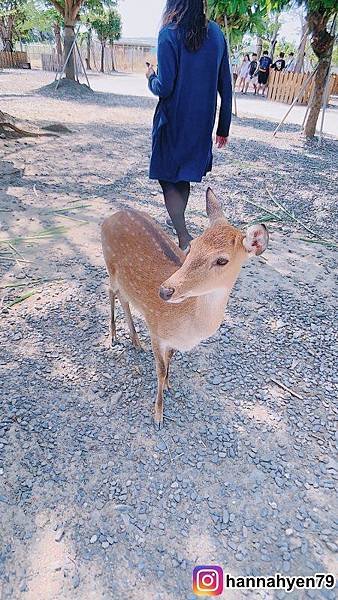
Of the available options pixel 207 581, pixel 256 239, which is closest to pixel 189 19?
pixel 256 239

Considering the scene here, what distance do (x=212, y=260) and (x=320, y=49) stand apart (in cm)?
860

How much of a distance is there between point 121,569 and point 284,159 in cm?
756

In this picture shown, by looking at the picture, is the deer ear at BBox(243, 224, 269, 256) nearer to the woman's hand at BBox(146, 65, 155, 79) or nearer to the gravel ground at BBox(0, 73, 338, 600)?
the gravel ground at BBox(0, 73, 338, 600)

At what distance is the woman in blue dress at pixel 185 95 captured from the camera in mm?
2840

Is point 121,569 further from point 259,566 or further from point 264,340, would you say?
point 264,340

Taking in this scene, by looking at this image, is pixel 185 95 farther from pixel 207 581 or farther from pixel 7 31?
pixel 7 31

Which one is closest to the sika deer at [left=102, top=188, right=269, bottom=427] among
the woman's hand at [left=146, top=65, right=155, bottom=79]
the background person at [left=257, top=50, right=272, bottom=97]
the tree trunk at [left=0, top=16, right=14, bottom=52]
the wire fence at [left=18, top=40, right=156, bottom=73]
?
the woman's hand at [left=146, top=65, right=155, bottom=79]

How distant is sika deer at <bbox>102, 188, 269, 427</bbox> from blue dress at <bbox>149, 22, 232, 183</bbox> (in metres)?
0.95

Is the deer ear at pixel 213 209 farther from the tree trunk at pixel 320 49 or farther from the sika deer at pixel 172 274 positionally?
the tree trunk at pixel 320 49

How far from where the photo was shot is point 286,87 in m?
18.5

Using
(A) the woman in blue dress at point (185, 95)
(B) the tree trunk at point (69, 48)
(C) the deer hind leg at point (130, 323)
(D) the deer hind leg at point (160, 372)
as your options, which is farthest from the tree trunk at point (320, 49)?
(B) the tree trunk at point (69, 48)

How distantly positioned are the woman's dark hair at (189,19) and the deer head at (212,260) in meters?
1.72

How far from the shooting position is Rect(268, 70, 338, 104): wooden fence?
58.7ft

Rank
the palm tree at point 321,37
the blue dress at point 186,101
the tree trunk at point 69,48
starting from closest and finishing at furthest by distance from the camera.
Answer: the blue dress at point 186,101 → the palm tree at point 321,37 → the tree trunk at point 69,48
